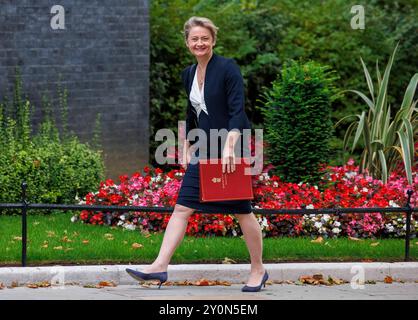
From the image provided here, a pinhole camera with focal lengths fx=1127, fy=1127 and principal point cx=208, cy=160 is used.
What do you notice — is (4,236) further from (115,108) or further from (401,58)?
(401,58)

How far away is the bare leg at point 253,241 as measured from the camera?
27.5 feet

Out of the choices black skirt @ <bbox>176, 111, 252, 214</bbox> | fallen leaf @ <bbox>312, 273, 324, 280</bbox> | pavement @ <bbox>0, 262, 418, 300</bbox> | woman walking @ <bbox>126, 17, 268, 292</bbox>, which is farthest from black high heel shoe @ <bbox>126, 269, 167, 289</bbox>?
fallen leaf @ <bbox>312, 273, 324, 280</bbox>

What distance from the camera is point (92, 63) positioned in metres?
13.3

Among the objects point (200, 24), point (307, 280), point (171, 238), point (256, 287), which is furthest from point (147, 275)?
point (200, 24)

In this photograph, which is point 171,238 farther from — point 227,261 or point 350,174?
point 350,174

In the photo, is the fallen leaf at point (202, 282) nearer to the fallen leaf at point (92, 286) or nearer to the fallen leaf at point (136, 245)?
the fallen leaf at point (92, 286)

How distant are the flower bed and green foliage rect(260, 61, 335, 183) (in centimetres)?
17

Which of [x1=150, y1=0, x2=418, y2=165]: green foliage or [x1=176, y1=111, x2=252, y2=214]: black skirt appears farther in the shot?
[x1=150, y1=0, x2=418, y2=165]: green foliage

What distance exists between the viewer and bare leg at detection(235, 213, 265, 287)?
8375 millimetres

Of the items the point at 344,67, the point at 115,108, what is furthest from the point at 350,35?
the point at 115,108

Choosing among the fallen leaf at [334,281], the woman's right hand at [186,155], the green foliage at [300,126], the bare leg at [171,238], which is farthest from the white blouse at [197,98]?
the green foliage at [300,126]

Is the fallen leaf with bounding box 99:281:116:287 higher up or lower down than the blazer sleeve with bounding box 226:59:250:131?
lower down

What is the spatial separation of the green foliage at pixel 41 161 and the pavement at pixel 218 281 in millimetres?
3002

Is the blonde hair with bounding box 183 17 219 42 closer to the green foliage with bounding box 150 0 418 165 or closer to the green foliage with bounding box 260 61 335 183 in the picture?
the green foliage with bounding box 260 61 335 183
